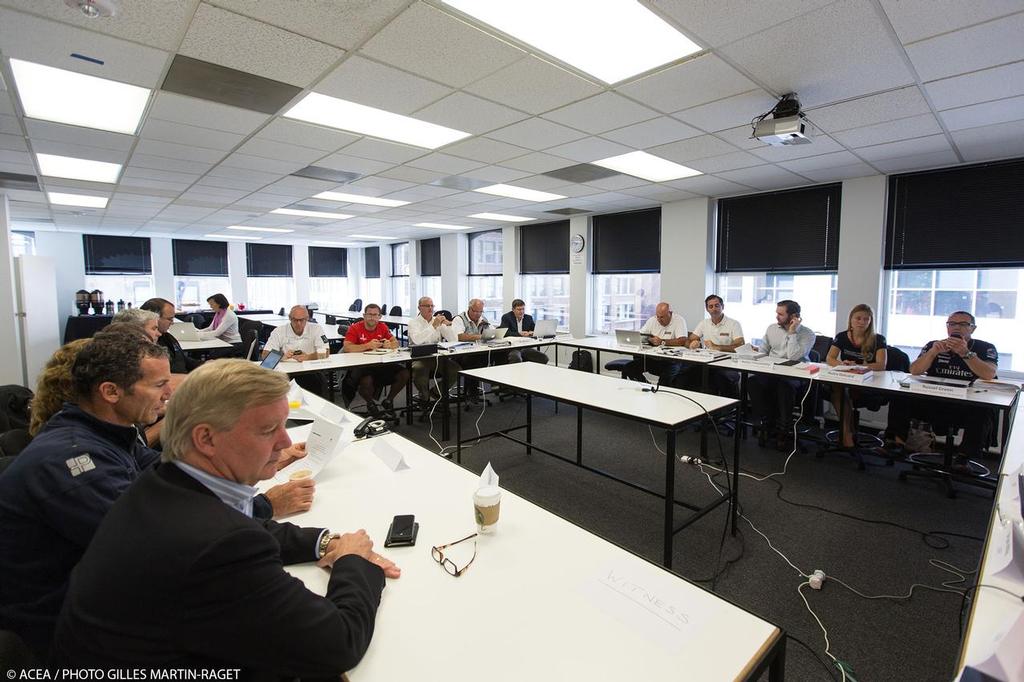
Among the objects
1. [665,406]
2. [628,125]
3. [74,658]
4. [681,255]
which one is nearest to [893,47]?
[628,125]

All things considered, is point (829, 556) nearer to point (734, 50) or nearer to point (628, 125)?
point (734, 50)

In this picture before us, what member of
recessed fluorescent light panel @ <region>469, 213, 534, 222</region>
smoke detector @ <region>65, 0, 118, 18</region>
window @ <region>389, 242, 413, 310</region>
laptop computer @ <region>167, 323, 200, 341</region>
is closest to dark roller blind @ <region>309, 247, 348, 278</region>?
window @ <region>389, 242, 413, 310</region>

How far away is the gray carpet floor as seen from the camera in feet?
6.40

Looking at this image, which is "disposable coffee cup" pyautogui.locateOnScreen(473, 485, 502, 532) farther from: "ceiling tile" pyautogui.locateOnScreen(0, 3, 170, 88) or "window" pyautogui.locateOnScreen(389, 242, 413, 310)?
"window" pyautogui.locateOnScreen(389, 242, 413, 310)

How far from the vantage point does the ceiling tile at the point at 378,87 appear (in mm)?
2492

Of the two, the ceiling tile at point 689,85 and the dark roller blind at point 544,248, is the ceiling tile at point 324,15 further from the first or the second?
the dark roller blind at point 544,248

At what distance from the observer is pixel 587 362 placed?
20.6 feet

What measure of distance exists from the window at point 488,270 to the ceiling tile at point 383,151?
4.96m

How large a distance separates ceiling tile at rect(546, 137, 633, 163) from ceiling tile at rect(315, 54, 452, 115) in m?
1.33

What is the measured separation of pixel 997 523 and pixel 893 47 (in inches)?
84.6

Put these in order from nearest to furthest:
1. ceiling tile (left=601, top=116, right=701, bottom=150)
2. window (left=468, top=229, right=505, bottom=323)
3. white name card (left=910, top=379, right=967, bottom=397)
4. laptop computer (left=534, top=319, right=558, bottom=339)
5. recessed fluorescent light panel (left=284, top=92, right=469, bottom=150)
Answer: recessed fluorescent light panel (left=284, top=92, right=469, bottom=150), white name card (left=910, top=379, right=967, bottom=397), ceiling tile (left=601, top=116, right=701, bottom=150), laptop computer (left=534, top=319, right=558, bottom=339), window (left=468, top=229, right=505, bottom=323)

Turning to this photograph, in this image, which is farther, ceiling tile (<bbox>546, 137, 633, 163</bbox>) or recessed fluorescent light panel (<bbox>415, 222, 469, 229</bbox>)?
recessed fluorescent light panel (<bbox>415, 222, 469, 229</bbox>)

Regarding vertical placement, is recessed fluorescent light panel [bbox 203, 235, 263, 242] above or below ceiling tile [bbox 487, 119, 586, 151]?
above

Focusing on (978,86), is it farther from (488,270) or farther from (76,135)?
(488,270)
